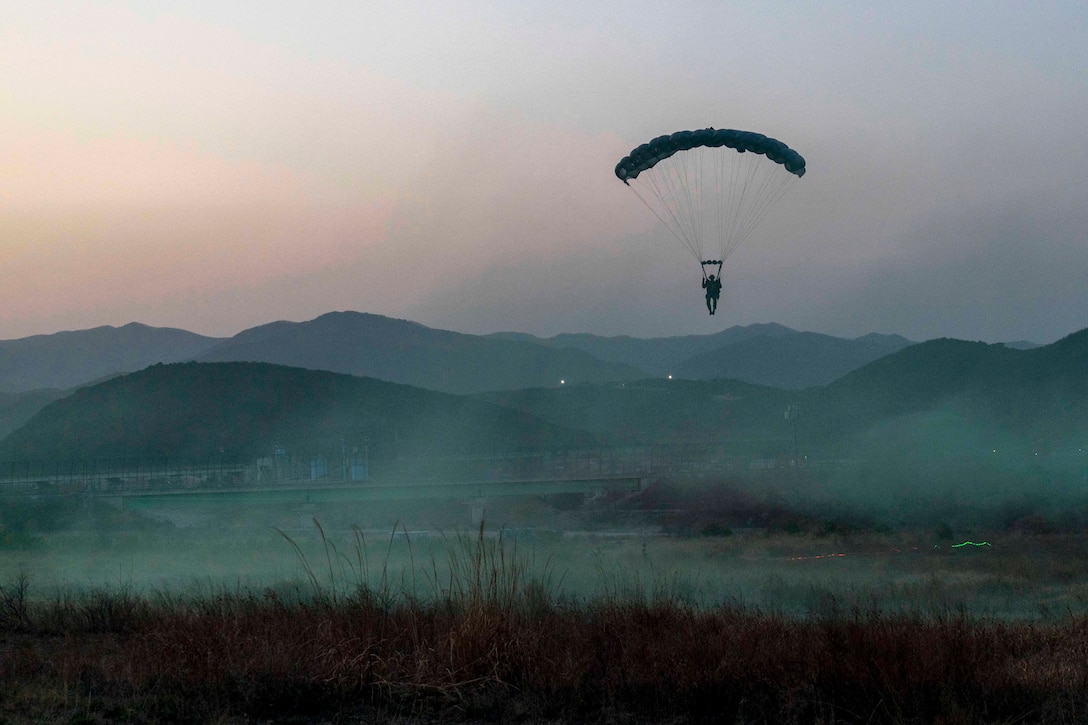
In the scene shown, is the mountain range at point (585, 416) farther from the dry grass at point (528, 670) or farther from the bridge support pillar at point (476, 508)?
the dry grass at point (528, 670)

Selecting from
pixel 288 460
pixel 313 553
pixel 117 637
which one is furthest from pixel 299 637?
pixel 288 460

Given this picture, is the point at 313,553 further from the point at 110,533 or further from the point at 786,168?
the point at 786,168

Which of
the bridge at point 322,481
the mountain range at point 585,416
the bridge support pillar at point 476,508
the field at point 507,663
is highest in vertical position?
the mountain range at point 585,416

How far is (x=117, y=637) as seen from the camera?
9.14 metres

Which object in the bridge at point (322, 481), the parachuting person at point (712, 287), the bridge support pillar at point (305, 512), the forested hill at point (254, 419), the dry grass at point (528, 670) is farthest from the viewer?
the forested hill at point (254, 419)

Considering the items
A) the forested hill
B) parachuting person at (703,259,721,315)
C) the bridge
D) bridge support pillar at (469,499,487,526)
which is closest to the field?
parachuting person at (703,259,721,315)

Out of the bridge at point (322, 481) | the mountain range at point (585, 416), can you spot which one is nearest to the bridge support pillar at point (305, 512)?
the bridge at point (322, 481)

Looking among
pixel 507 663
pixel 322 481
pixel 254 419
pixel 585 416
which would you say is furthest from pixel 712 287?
pixel 585 416

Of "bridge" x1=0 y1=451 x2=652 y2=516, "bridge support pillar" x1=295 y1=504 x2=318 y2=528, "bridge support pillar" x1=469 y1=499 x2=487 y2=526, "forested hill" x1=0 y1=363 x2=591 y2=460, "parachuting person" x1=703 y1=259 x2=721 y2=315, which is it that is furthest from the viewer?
"forested hill" x1=0 y1=363 x2=591 y2=460

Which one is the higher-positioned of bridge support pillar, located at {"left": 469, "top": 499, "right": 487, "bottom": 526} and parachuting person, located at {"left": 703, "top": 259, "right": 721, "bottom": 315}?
parachuting person, located at {"left": 703, "top": 259, "right": 721, "bottom": 315}

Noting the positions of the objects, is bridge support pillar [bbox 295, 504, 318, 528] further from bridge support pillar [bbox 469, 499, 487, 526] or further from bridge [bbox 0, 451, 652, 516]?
bridge support pillar [bbox 469, 499, 487, 526]

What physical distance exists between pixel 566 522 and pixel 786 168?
33.6 meters

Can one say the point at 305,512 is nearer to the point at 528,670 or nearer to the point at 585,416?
the point at 528,670

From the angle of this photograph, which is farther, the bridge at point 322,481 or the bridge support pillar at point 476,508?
the bridge at point 322,481
